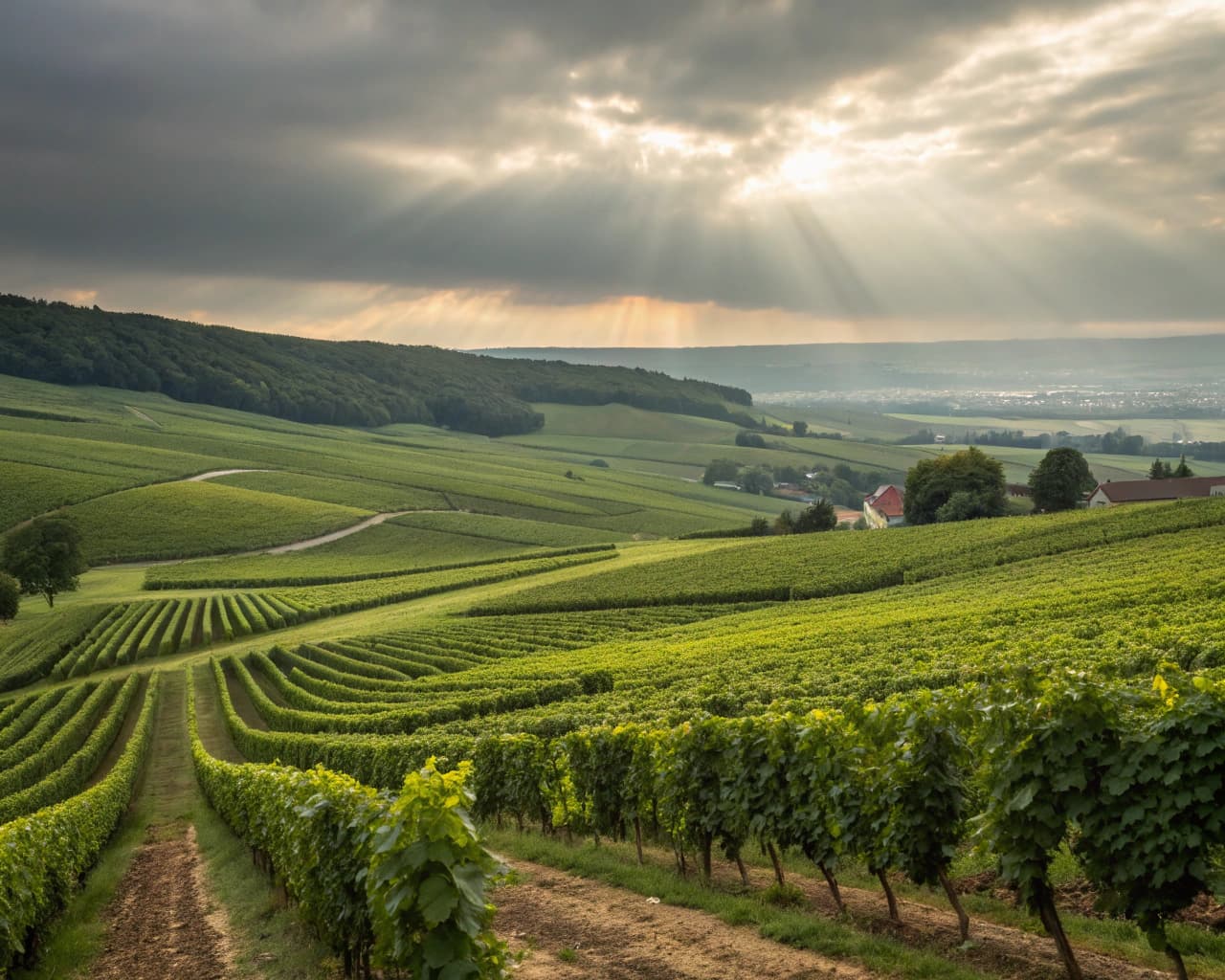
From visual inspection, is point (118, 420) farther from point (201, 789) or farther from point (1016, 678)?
point (1016, 678)

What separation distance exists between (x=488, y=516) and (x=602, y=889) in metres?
117

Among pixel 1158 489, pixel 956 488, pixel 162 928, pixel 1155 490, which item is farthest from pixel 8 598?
pixel 1158 489

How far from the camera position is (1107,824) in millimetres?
9477

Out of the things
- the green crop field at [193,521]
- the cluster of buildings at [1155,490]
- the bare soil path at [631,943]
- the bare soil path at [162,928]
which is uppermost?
the cluster of buildings at [1155,490]

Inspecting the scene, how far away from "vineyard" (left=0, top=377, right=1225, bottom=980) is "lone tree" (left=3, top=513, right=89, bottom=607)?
2736 millimetres

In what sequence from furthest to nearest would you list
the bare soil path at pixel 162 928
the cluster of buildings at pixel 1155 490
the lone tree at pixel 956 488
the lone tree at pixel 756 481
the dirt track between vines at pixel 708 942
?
the lone tree at pixel 756 481 → the cluster of buildings at pixel 1155 490 → the lone tree at pixel 956 488 → the bare soil path at pixel 162 928 → the dirt track between vines at pixel 708 942

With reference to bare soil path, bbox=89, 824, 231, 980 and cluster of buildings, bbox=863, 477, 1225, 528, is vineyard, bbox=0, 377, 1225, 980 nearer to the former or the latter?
bare soil path, bbox=89, 824, 231, 980

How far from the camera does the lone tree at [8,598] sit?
8119 cm

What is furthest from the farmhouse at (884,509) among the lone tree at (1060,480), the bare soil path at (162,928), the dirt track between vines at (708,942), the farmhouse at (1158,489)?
the dirt track between vines at (708,942)

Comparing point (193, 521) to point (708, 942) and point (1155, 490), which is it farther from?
point (708, 942)

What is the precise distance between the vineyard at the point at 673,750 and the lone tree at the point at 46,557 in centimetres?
274

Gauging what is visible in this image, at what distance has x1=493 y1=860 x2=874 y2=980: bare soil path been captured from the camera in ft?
35.7

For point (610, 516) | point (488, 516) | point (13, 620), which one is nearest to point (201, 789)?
point (13, 620)

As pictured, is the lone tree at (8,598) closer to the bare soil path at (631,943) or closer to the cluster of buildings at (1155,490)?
the bare soil path at (631,943)
